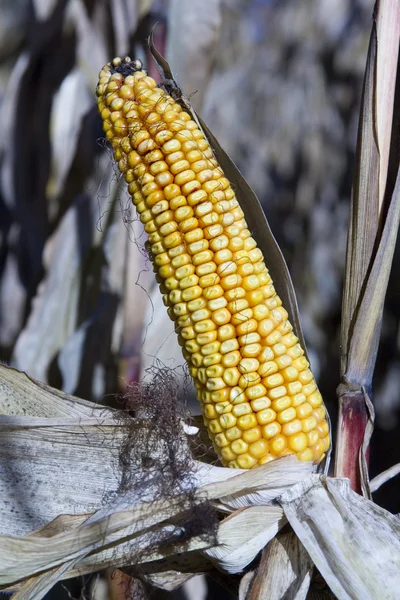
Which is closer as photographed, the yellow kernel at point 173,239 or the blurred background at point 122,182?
the yellow kernel at point 173,239

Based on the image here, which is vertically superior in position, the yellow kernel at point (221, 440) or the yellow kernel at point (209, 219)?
the yellow kernel at point (209, 219)

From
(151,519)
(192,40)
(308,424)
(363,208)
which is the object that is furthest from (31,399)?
(192,40)

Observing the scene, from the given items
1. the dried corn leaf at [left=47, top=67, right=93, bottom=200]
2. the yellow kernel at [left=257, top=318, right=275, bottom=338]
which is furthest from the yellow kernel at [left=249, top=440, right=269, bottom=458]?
the dried corn leaf at [left=47, top=67, right=93, bottom=200]

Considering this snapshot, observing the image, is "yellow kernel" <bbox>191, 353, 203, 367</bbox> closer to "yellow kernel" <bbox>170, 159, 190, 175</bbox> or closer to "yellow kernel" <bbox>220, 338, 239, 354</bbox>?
"yellow kernel" <bbox>220, 338, 239, 354</bbox>

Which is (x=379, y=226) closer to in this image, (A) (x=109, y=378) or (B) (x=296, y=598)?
(B) (x=296, y=598)

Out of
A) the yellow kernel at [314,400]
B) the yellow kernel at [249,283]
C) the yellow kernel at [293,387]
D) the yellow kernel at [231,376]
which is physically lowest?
the yellow kernel at [314,400]

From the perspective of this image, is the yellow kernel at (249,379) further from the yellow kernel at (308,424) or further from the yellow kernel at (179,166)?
the yellow kernel at (179,166)

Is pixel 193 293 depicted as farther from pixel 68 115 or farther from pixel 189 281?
pixel 68 115

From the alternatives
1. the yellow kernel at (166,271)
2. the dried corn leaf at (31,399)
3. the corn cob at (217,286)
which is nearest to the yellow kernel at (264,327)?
the corn cob at (217,286)

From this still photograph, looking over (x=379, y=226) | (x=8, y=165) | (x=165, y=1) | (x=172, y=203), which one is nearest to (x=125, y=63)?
(x=172, y=203)
